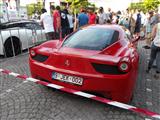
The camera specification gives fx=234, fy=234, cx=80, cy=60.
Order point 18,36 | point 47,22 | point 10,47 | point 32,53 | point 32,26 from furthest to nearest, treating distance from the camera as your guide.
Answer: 1. point 32,26
2. point 47,22
3. point 18,36
4. point 10,47
5. point 32,53

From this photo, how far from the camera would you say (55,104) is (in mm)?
4309

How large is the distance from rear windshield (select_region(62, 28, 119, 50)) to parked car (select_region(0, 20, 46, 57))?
3.71 m

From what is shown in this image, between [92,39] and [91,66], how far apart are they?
1011 mm

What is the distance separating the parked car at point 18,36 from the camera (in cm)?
797

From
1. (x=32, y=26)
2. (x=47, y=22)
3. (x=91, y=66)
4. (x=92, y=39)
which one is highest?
(x=92, y=39)

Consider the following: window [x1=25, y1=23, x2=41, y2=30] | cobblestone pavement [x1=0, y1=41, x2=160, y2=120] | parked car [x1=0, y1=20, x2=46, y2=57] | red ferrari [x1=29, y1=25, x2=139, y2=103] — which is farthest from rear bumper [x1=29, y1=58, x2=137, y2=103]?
window [x1=25, y1=23, x2=41, y2=30]

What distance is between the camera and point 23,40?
871 centimetres

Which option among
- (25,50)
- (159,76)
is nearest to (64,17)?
(25,50)

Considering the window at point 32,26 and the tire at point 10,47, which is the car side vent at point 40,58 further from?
the window at point 32,26

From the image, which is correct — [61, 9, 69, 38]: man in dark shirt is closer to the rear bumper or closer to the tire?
the tire

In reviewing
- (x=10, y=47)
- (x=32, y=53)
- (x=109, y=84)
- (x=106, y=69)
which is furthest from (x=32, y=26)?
(x=109, y=84)

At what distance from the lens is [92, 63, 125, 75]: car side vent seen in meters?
3.80

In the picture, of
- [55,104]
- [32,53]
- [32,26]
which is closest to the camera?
[55,104]

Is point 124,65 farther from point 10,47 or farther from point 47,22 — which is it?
point 47,22
